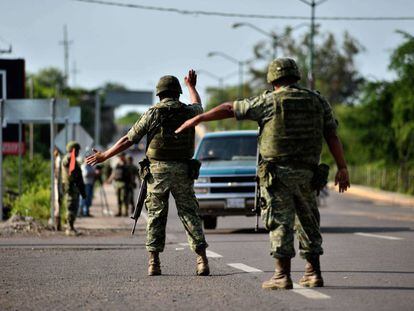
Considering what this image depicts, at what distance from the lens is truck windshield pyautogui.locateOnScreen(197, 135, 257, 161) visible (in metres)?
20.0

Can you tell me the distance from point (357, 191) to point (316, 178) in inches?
1677

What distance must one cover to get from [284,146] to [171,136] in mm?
2001

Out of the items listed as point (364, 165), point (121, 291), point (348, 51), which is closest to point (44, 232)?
point (121, 291)

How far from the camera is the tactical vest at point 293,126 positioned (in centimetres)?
904

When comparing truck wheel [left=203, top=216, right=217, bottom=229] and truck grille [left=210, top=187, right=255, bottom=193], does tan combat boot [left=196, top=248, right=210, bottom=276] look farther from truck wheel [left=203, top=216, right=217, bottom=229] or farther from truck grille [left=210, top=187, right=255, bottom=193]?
truck wheel [left=203, top=216, right=217, bottom=229]

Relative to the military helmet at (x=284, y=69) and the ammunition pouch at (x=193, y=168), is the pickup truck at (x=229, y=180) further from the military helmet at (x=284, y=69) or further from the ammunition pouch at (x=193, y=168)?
the military helmet at (x=284, y=69)

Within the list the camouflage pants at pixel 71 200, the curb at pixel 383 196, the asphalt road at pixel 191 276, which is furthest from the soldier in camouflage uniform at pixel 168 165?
the curb at pixel 383 196

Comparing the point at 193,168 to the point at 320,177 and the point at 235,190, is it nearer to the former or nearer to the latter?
the point at 320,177

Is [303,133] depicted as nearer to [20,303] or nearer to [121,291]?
[121,291]

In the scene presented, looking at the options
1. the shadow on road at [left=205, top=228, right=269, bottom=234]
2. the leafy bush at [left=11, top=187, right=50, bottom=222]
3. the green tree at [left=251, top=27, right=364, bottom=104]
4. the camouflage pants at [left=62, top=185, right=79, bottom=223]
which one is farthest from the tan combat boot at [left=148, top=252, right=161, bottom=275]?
the green tree at [left=251, top=27, right=364, bottom=104]

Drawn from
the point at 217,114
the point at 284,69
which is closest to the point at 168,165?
the point at 217,114

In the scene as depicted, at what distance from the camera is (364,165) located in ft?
185

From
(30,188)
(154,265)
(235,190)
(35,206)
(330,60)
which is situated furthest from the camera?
(330,60)

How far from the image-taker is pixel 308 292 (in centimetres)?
902
